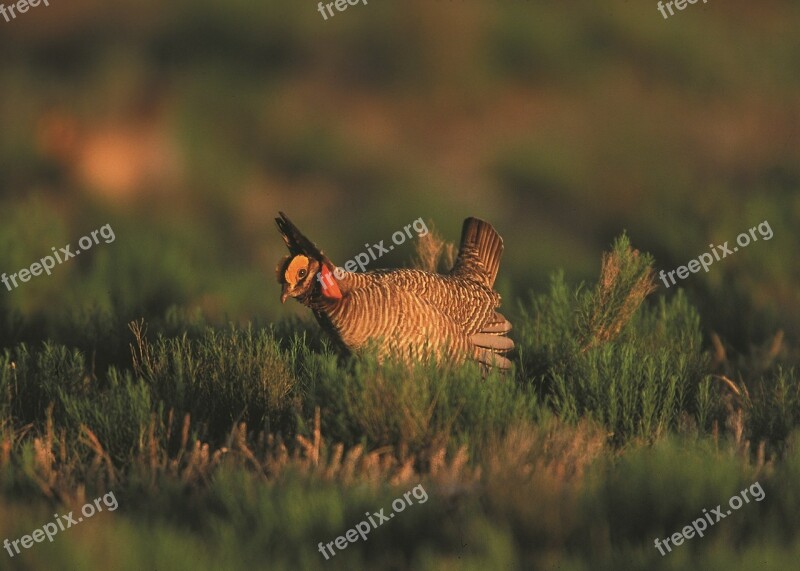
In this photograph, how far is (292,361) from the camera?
5.71m

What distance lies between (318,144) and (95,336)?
824 cm

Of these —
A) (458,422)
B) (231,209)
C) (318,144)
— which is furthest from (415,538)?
(318,144)

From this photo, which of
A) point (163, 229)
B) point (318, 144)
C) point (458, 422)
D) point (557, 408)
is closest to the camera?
point (458, 422)

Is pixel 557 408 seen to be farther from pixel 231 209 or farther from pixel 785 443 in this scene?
pixel 231 209

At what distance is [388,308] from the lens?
217 inches

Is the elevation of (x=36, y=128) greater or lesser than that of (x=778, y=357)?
greater
